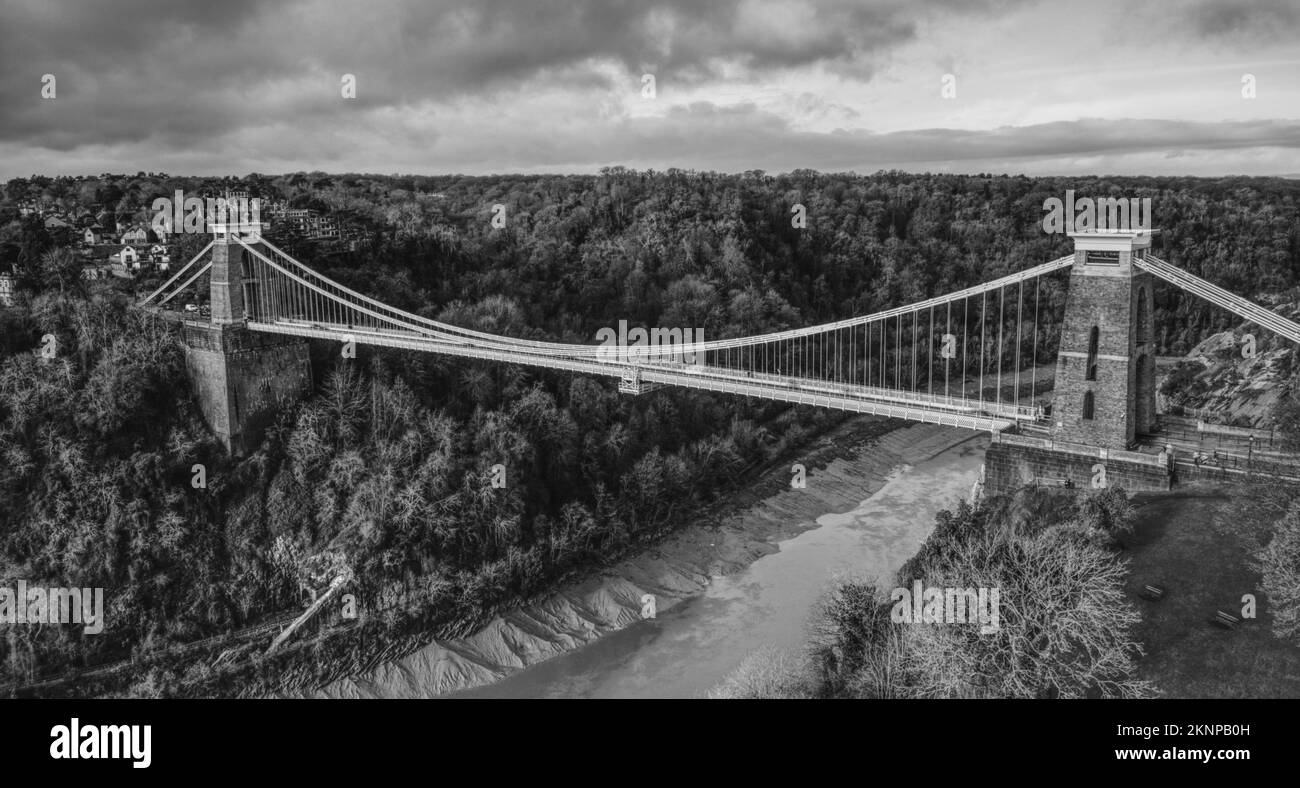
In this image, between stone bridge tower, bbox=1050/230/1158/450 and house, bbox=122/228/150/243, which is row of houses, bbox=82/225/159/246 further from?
stone bridge tower, bbox=1050/230/1158/450

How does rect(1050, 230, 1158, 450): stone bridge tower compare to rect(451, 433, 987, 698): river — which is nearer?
rect(1050, 230, 1158, 450): stone bridge tower

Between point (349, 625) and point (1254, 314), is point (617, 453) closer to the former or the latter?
point (349, 625)

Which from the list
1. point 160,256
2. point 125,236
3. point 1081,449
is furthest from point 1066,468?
point 125,236

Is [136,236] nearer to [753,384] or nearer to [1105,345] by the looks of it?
[753,384]

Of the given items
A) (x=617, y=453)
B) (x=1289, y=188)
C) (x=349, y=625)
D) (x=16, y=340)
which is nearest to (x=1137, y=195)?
(x=1289, y=188)

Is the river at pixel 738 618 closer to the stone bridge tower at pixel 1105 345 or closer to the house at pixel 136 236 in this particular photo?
the stone bridge tower at pixel 1105 345

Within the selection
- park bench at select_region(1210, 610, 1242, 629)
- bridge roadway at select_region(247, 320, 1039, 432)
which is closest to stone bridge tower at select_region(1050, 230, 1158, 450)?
bridge roadway at select_region(247, 320, 1039, 432)
